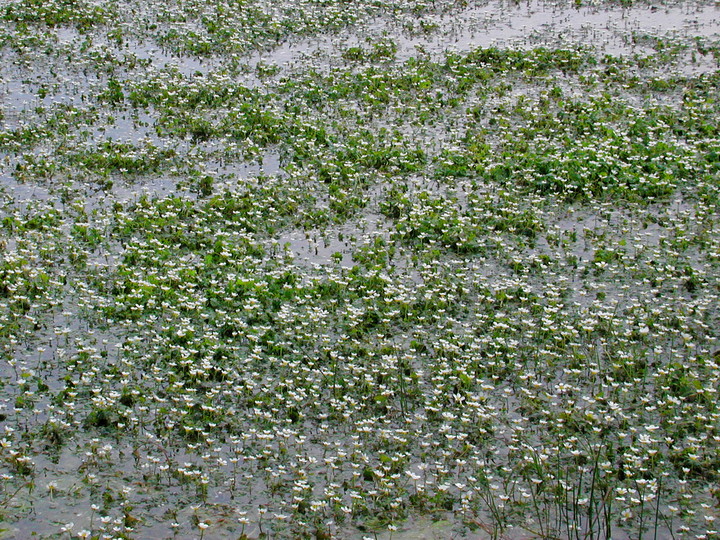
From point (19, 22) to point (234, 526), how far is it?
576 inches

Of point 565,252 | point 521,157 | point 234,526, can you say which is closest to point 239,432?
point 234,526

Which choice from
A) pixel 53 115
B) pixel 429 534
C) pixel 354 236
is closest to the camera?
pixel 429 534

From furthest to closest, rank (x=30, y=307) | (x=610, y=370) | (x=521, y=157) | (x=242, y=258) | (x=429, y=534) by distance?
(x=521, y=157)
(x=242, y=258)
(x=30, y=307)
(x=610, y=370)
(x=429, y=534)

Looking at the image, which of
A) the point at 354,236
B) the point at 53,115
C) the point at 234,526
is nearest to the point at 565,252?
the point at 354,236

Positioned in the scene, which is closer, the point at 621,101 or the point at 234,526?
the point at 234,526

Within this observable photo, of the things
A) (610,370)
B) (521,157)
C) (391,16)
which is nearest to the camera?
(610,370)

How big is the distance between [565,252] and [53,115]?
821cm

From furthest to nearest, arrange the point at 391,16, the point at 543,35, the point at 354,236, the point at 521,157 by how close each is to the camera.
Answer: the point at 391,16
the point at 543,35
the point at 521,157
the point at 354,236

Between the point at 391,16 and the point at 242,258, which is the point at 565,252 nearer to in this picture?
the point at 242,258

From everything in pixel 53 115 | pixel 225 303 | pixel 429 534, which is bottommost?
pixel 429 534

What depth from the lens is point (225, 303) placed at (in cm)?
961

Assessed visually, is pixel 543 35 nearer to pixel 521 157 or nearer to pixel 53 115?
pixel 521 157

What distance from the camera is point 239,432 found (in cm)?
782

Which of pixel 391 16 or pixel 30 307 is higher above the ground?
pixel 391 16
